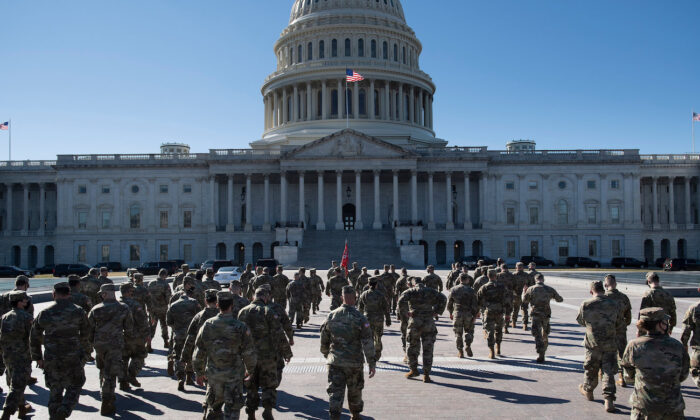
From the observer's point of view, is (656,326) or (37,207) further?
(37,207)

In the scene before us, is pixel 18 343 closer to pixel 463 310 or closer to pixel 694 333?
pixel 463 310

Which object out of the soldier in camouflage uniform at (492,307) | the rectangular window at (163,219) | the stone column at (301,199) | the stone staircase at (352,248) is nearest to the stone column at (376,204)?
the stone staircase at (352,248)

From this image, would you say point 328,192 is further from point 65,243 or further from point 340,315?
point 340,315

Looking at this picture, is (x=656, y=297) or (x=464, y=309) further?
(x=464, y=309)

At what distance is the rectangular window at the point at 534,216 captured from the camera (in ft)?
232

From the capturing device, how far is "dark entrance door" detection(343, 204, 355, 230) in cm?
7406

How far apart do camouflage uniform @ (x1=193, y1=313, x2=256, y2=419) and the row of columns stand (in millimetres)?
71417

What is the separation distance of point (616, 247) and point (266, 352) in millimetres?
67993

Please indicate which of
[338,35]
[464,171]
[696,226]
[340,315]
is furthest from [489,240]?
[340,315]

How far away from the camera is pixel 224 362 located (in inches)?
347

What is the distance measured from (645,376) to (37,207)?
80809 millimetres

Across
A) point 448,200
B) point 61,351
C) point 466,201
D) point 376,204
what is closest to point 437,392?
point 61,351

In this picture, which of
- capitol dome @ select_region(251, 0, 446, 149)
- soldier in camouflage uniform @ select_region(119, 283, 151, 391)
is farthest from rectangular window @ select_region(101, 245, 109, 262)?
soldier in camouflage uniform @ select_region(119, 283, 151, 391)

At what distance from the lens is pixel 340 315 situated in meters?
9.72
